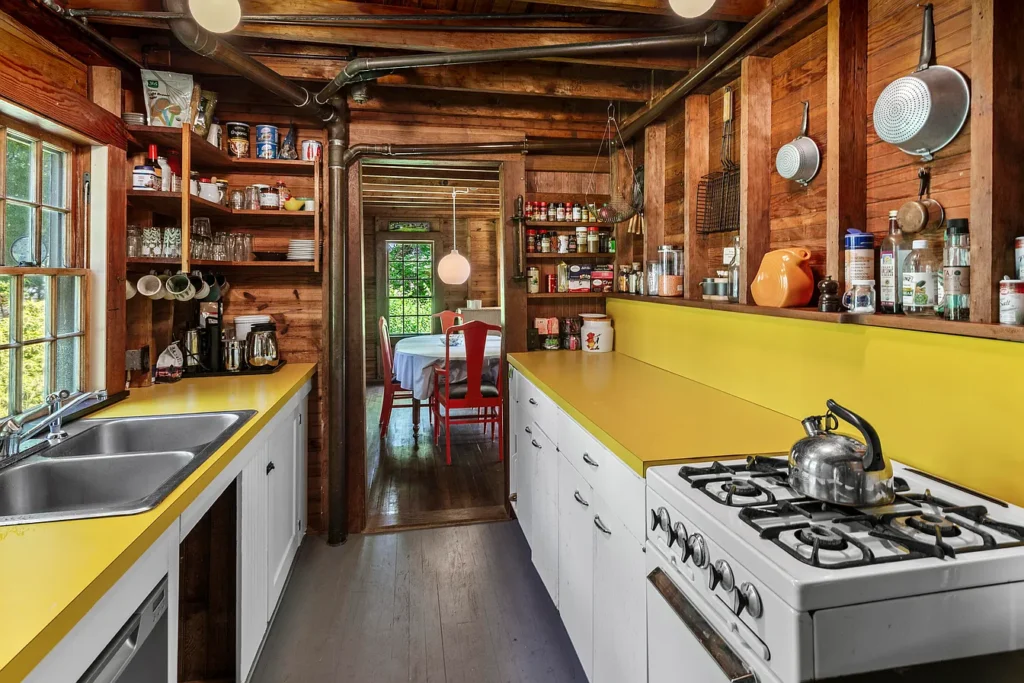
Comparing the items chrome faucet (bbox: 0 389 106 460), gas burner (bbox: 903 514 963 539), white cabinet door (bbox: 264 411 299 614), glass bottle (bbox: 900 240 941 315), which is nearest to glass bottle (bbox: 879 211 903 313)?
glass bottle (bbox: 900 240 941 315)

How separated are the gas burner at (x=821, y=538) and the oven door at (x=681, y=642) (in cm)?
22

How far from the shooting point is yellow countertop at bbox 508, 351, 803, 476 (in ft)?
4.71

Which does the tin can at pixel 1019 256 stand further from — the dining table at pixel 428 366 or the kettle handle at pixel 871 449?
the dining table at pixel 428 366

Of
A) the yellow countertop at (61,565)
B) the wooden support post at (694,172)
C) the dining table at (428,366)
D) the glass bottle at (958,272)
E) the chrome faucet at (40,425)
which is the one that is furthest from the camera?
the dining table at (428,366)

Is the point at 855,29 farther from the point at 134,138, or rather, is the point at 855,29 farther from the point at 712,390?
the point at 134,138

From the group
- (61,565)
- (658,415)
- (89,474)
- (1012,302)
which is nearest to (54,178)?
(89,474)

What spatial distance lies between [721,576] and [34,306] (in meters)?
2.23

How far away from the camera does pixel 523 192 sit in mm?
3236

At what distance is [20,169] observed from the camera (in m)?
1.82

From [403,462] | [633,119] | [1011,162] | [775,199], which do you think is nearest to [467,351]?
[403,462]

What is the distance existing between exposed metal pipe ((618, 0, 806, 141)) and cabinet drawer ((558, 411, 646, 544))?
1439mm

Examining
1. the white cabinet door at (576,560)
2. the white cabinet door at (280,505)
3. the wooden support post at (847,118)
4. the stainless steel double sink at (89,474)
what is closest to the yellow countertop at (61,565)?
the stainless steel double sink at (89,474)

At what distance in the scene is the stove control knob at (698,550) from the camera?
1.05m

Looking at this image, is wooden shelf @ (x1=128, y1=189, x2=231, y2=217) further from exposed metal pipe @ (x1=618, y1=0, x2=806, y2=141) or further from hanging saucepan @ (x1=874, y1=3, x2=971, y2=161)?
hanging saucepan @ (x1=874, y1=3, x2=971, y2=161)
